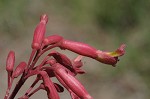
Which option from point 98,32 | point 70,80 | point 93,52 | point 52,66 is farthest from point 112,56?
point 98,32

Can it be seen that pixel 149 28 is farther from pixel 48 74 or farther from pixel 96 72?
pixel 48 74

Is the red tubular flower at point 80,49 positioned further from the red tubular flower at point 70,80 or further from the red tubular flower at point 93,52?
the red tubular flower at point 70,80

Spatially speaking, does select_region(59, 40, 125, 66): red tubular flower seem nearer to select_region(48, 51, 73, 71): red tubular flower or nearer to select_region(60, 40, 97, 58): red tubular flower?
select_region(60, 40, 97, 58): red tubular flower

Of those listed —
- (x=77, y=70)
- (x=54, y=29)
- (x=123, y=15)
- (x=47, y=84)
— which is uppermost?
(x=123, y=15)

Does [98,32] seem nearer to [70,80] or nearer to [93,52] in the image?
[93,52]

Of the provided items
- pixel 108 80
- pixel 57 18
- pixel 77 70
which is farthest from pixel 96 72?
pixel 77 70

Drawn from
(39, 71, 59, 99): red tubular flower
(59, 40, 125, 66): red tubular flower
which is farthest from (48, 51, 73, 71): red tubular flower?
(39, 71, 59, 99): red tubular flower

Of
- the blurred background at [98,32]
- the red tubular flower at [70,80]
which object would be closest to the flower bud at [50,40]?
the red tubular flower at [70,80]
